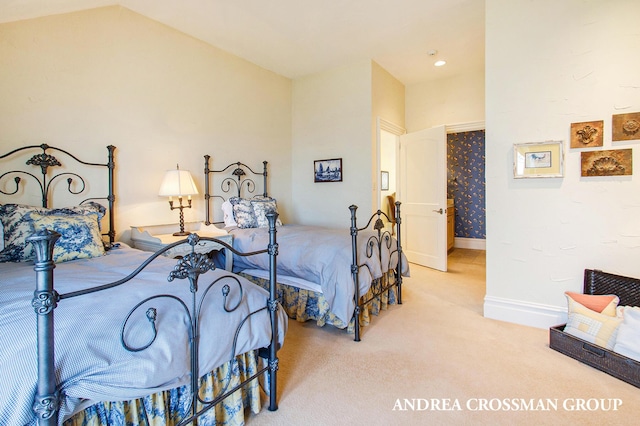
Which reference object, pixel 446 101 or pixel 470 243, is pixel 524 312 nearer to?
pixel 446 101

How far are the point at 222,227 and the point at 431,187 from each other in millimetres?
2951

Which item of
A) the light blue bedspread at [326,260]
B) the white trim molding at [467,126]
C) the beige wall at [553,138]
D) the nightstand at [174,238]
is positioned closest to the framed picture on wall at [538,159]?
the beige wall at [553,138]

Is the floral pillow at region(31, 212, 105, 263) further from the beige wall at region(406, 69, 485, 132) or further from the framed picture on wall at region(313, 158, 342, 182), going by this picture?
the beige wall at region(406, 69, 485, 132)

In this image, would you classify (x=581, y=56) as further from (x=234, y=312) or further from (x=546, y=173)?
(x=234, y=312)

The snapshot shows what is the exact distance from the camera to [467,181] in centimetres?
626

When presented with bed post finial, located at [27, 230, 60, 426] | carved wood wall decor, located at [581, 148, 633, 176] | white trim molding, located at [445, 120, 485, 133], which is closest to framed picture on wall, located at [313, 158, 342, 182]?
white trim molding, located at [445, 120, 485, 133]

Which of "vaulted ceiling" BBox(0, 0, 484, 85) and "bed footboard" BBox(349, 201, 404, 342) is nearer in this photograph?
"bed footboard" BBox(349, 201, 404, 342)

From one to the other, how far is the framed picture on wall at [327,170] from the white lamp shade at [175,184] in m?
2.04

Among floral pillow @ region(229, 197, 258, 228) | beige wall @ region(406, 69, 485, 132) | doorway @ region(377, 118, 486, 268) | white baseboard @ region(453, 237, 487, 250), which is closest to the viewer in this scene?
floral pillow @ region(229, 197, 258, 228)

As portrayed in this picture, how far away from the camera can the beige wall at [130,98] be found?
2.41 m

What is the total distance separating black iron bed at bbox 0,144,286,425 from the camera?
2.84 ft

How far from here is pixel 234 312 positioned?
1454mm

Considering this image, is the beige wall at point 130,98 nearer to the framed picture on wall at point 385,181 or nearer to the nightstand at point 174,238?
the nightstand at point 174,238

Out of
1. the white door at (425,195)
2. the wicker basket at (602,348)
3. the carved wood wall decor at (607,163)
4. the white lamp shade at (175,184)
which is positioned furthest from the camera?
the white door at (425,195)
